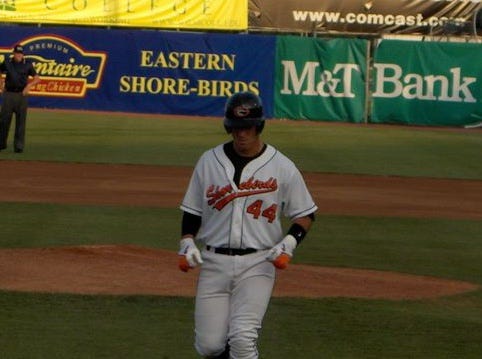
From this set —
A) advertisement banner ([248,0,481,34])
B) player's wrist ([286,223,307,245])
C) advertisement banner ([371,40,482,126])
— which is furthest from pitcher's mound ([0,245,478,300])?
advertisement banner ([248,0,481,34])

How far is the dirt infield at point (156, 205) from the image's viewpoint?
37.8 ft

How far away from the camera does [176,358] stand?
8.66 meters

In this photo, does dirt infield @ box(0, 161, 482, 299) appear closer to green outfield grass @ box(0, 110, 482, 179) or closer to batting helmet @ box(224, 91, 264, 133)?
green outfield grass @ box(0, 110, 482, 179)

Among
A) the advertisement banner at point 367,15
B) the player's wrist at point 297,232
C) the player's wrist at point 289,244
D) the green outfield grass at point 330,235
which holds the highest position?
the advertisement banner at point 367,15

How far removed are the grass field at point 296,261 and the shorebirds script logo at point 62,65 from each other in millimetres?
8278

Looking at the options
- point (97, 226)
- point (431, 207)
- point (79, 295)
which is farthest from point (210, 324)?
point (431, 207)

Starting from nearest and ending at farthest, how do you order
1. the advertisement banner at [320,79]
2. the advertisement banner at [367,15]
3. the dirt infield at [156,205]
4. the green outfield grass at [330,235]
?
the dirt infield at [156,205] → the green outfield grass at [330,235] → the advertisement banner at [320,79] → the advertisement banner at [367,15]

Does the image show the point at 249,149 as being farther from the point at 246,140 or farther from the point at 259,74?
the point at 259,74

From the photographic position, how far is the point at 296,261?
13.2 m

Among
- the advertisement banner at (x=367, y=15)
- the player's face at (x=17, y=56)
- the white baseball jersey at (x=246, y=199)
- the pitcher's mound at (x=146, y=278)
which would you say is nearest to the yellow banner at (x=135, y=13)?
the advertisement banner at (x=367, y=15)

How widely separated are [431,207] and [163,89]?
18.4 m

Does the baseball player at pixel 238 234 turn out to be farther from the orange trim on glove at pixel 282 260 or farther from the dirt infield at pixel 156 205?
the dirt infield at pixel 156 205

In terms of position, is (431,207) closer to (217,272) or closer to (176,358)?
(176,358)

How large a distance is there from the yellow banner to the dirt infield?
21014 millimetres
